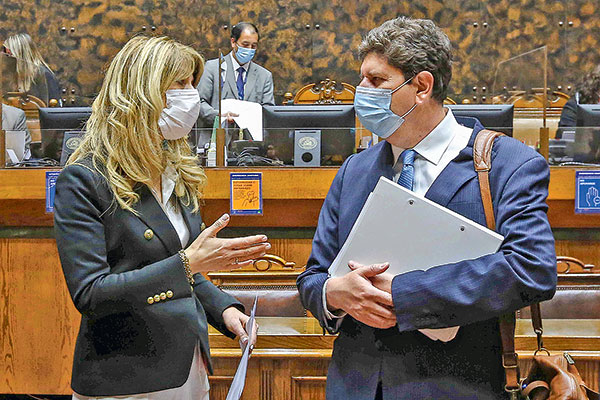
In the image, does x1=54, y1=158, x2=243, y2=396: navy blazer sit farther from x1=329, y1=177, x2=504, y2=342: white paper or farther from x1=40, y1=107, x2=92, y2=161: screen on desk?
x1=40, y1=107, x2=92, y2=161: screen on desk

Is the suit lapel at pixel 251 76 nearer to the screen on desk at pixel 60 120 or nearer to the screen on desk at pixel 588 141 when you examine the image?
the screen on desk at pixel 60 120

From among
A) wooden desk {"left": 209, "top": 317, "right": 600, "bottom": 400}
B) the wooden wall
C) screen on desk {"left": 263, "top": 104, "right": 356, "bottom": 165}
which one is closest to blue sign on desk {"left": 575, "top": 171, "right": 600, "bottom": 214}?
wooden desk {"left": 209, "top": 317, "right": 600, "bottom": 400}

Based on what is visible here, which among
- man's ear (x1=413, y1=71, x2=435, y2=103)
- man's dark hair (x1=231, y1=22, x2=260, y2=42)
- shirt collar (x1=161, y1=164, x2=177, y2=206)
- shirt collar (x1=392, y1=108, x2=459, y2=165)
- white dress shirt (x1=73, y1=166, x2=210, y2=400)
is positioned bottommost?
white dress shirt (x1=73, y1=166, x2=210, y2=400)

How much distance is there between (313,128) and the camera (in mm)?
3270

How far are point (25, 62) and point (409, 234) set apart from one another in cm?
383

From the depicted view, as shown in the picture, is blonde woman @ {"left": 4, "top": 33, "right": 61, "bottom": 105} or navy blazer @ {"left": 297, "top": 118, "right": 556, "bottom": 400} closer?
navy blazer @ {"left": 297, "top": 118, "right": 556, "bottom": 400}

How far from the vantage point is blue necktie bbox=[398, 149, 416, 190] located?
141 centimetres

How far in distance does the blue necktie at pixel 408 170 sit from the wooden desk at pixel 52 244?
1.58 metres

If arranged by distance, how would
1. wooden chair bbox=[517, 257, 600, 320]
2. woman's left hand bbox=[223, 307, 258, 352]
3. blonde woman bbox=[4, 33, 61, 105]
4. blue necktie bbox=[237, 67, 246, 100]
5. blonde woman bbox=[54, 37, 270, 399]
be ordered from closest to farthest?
blonde woman bbox=[54, 37, 270, 399]
woman's left hand bbox=[223, 307, 258, 352]
wooden chair bbox=[517, 257, 600, 320]
blonde woman bbox=[4, 33, 61, 105]
blue necktie bbox=[237, 67, 246, 100]

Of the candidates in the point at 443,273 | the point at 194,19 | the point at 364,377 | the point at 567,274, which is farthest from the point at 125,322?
the point at 194,19

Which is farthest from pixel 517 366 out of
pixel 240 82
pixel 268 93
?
Result: pixel 268 93

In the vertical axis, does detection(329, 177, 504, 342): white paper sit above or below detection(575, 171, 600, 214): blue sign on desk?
above

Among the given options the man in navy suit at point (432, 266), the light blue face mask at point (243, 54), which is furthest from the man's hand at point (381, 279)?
the light blue face mask at point (243, 54)

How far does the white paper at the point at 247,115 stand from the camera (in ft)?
10.7
